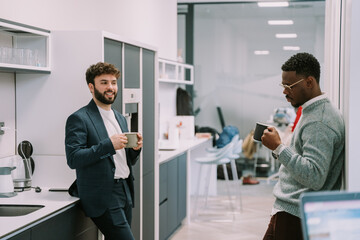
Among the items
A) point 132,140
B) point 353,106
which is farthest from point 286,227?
point 132,140

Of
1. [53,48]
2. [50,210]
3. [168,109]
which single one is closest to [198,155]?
[168,109]

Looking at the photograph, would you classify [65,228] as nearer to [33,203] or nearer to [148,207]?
[33,203]

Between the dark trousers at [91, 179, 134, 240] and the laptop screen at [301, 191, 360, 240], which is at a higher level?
the laptop screen at [301, 191, 360, 240]

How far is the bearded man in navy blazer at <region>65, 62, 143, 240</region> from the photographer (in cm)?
358

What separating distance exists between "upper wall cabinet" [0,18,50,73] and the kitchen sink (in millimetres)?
814

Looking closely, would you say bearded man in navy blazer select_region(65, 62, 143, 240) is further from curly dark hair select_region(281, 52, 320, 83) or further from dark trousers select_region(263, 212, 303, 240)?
curly dark hair select_region(281, 52, 320, 83)

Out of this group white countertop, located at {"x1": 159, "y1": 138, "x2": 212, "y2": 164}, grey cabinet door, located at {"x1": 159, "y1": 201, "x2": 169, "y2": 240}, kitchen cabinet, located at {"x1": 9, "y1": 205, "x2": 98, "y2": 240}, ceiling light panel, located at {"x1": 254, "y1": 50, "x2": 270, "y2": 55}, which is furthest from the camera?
ceiling light panel, located at {"x1": 254, "y1": 50, "x2": 270, "y2": 55}

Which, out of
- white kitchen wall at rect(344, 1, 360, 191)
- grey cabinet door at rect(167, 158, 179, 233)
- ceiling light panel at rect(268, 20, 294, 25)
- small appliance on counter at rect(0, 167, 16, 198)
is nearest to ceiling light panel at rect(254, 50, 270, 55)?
ceiling light panel at rect(268, 20, 294, 25)

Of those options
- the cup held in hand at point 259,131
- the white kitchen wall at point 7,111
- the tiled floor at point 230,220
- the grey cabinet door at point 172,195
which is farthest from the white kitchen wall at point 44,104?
the tiled floor at point 230,220

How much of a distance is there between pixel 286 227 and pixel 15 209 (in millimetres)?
1625

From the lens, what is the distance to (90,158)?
11.7ft

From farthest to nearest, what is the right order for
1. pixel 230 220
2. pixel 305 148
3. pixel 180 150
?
pixel 230 220
pixel 180 150
pixel 305 148

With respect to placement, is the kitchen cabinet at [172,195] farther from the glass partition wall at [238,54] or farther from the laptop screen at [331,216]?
the laptop screen at [331,216]

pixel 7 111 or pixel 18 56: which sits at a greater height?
pixel 18 56
